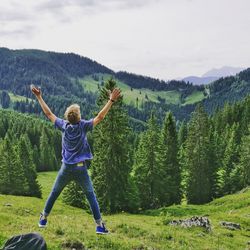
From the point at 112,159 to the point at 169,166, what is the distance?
64.0 ft

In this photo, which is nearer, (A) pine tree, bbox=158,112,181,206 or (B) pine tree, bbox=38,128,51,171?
(A) pine tree, bbox=158,112,181,206

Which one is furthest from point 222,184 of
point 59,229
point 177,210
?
point 59,229

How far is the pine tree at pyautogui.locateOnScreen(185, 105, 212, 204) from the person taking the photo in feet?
217

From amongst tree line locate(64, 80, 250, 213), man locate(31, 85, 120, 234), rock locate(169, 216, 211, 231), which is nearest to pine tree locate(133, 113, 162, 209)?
tree line locate(64, 80, 250, 213)

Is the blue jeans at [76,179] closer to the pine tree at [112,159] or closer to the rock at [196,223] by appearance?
the rock at [196,223]

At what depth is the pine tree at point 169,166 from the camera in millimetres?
59644

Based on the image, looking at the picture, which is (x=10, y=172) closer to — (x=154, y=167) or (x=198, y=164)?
(x=154, y=167)

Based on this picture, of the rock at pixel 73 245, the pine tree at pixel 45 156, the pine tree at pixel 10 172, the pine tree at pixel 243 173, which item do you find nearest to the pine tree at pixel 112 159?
the pine tree at pixel 10 172

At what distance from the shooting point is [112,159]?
46.5 m

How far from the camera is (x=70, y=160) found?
40.2ft

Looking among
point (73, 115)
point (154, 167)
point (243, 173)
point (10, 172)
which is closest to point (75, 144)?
point (73, 115)

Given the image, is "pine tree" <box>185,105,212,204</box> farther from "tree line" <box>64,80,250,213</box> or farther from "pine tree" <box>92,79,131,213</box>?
"pine tree" <box>92,79,131,213</box>

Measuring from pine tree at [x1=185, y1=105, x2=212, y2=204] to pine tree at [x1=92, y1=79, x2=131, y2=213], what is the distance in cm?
2248

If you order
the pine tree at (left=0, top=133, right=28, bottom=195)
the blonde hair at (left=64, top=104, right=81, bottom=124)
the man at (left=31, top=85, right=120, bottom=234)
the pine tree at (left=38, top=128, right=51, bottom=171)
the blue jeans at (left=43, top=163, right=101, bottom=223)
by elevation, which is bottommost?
the pine tree at (left=38, top=128, right=51, bottom=171)
